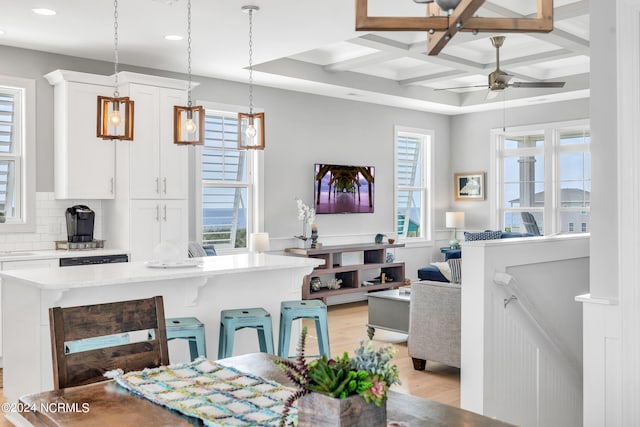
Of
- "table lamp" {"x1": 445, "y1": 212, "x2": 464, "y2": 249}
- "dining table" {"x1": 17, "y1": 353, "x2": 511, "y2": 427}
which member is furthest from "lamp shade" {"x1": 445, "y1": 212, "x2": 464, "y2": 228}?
"dining table" {"x1": 17, "y1": 353, "x2": 511, "y2": 427}

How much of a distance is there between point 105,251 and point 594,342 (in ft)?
13.7

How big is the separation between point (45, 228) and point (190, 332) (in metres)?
2.81

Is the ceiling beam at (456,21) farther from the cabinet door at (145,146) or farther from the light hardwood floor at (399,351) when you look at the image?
the cabinet door at (145,146)

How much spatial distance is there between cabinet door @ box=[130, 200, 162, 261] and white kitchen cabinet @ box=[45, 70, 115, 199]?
0.32 metres

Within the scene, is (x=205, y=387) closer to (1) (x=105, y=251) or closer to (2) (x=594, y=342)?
(2) (x=594, y=342)

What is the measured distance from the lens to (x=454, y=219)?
9500 millimetres

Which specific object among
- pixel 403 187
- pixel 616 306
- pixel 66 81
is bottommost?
pixel 616 306

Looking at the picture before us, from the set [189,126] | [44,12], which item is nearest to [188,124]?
[189,126]

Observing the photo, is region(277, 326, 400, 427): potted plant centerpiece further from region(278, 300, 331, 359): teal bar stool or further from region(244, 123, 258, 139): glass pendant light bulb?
region(244, 123, 258, 139): glass pendant light bulb

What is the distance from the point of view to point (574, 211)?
8.60 meters

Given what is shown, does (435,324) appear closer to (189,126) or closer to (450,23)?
(189,126)

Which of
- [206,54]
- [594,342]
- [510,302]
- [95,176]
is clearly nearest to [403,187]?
[206,54]

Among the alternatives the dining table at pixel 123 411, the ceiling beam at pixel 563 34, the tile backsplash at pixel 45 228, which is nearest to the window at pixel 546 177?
the ceiling beam at pixel 563 34

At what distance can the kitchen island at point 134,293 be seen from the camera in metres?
3.41
